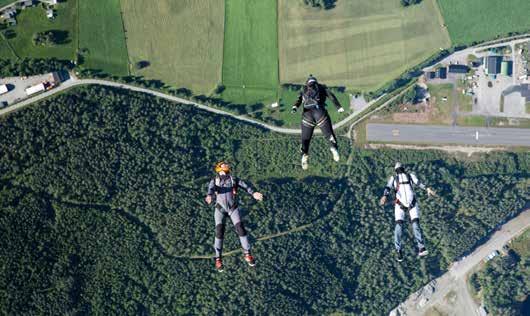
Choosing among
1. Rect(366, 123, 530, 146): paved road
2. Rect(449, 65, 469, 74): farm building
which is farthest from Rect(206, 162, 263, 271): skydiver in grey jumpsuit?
Rect(449, 65, 469, 74): farm building

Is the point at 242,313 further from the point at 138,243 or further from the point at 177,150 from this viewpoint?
the point at 177,150

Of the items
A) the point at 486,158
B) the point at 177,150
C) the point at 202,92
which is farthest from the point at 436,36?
the point at 177,150

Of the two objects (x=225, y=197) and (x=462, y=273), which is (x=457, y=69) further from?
(x=225, y=197)

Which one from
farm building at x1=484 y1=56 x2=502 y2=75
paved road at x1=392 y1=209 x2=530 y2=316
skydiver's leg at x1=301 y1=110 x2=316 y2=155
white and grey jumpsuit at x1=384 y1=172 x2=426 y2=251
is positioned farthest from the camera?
farm building at x1=484 y1=56 x2=502 y2=75

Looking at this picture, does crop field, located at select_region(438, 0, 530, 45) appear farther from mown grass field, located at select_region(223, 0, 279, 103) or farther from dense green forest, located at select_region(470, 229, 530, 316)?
dense green forest, located at select_region(470, 229, 530, 316)

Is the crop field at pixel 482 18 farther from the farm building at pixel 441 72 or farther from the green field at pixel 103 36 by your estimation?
the green field at pixel 103 36

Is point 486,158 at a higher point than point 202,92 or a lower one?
lower

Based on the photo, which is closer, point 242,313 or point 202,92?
point 242,313
